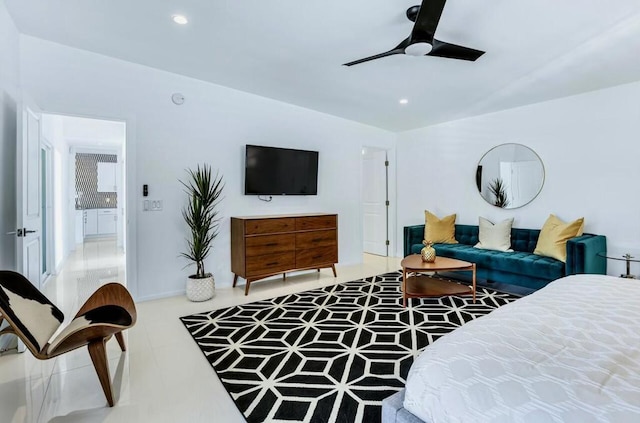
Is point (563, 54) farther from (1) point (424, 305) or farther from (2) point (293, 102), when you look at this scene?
(2) point (293, 102)

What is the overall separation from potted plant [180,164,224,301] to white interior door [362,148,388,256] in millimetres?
3163

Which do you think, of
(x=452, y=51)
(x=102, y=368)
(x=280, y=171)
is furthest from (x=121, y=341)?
(x=452, y=51)

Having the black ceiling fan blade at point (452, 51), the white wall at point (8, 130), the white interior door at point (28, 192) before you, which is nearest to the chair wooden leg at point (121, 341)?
the white interior door at point (28, 192)

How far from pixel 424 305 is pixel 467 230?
2.04m

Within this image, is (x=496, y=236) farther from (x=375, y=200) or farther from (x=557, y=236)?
(x=375, y=200)

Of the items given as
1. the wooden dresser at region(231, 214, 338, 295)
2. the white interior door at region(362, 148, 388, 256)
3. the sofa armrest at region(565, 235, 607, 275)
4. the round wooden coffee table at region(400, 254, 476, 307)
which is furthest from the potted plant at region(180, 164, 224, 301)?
the sofa armrest at region(565, 235, 607, 275)

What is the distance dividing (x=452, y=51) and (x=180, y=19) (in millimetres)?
2163

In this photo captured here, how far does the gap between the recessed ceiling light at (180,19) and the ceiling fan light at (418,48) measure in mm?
1770

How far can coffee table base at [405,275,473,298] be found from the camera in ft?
11.1

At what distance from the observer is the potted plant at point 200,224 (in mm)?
3658

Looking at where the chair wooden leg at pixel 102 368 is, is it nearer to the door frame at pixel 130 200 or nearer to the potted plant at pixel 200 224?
the potted plant at pixel 200 224

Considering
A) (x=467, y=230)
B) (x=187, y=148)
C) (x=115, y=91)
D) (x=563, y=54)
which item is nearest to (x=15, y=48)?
(x=115, y=91)

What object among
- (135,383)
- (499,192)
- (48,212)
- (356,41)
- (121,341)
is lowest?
(135,383)

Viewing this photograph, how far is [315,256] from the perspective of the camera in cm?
451
